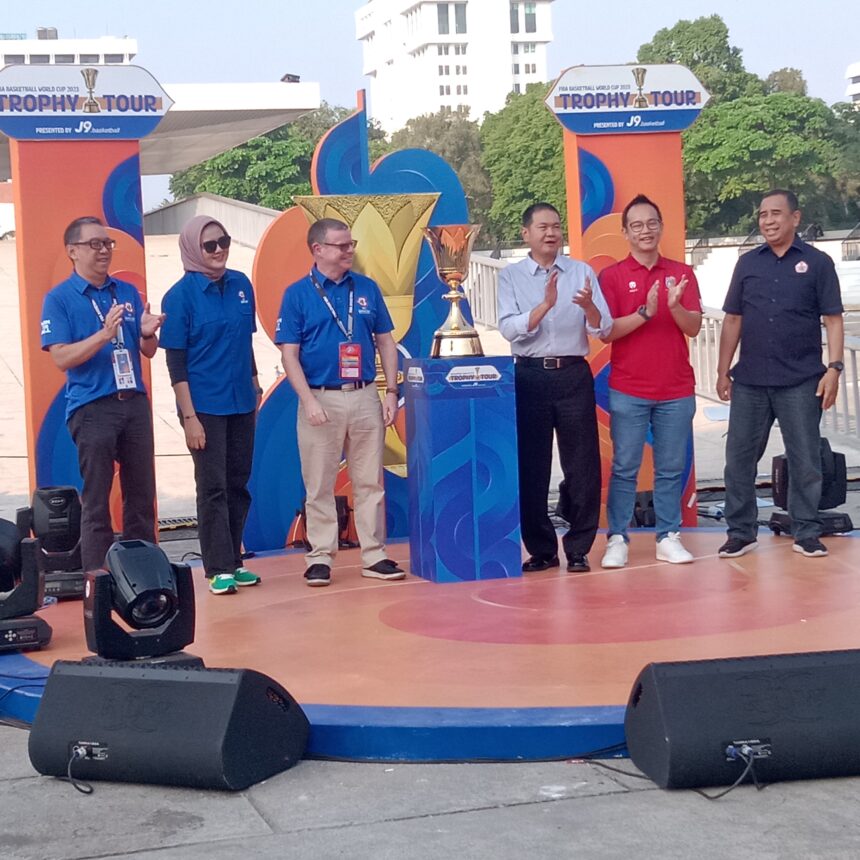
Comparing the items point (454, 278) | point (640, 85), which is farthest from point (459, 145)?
point (454, 278)

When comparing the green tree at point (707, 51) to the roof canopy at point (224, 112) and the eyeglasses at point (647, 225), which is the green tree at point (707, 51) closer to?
the roof canopy at point (224, 112)

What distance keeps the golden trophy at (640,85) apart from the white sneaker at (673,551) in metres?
2.64

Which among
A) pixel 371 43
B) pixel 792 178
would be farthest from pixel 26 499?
pixel 371 43

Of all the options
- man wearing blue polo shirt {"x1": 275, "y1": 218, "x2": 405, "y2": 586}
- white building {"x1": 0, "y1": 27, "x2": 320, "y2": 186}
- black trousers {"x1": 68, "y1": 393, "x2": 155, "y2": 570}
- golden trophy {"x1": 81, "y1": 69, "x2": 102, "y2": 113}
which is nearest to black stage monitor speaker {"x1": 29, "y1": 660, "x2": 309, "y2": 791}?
black trousers {"x1": 68, "y1": 393, "x2": 155, "y2": 570}

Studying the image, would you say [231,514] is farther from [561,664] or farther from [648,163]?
[648,163]

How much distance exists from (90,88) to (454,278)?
2.20 m

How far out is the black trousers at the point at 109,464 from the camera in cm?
612

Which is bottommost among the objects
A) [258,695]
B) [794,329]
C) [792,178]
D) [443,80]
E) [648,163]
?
[258,695]

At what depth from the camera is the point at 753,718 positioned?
11.9 ft

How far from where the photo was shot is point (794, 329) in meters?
6.46

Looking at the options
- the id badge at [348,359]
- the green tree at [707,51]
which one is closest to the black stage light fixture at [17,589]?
the id badge at [348,359]

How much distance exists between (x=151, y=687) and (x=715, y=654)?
2.07 m

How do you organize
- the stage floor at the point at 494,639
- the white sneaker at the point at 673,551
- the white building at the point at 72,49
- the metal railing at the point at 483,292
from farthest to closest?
the white building at the point at 72,49 < the metal railing at the point at 483,292 < the white sneaker at the point at 673,551 < the stage floor at the point at 494,639

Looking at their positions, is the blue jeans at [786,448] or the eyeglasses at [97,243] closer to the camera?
the eyeglasses at [97,243]
